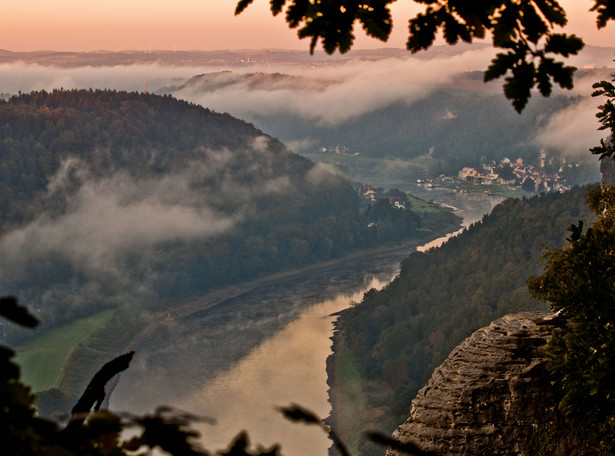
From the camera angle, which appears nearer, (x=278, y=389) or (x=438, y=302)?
(x=278, y=389)

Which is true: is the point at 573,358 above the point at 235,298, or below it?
above

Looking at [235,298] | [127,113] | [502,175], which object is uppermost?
[127,113]

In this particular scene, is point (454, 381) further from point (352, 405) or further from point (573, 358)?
point (352, 405)

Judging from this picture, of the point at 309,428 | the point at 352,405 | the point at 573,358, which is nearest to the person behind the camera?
the point at 573,358

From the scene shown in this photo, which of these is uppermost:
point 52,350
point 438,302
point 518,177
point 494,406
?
point 494,406

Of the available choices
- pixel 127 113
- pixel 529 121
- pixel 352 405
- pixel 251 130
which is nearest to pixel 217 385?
pixel 352 405

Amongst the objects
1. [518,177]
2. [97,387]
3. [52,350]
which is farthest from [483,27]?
[518,177]

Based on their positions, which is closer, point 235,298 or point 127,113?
point 235,298

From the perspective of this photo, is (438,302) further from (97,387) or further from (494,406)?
(97,387)
